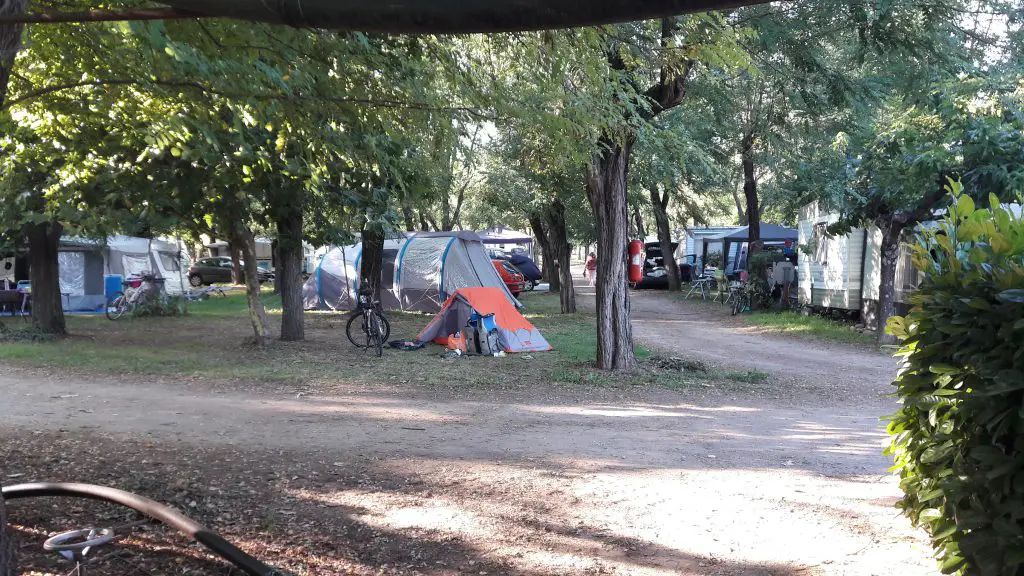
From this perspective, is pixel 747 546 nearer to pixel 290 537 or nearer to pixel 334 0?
pixel 290 537

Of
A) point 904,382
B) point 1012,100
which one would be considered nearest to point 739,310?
point 1012,100

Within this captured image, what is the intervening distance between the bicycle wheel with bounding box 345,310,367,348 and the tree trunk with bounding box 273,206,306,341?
1.04 m

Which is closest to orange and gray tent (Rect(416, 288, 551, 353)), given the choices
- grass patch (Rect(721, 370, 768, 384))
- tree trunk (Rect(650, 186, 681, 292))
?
grass patch (Rect(721, 370, 768, 384))

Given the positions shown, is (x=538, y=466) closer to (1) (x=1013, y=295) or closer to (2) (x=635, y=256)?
(1) (x=1013, y=295)

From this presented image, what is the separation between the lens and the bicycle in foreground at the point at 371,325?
44.6 ft

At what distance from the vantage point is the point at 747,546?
4.32 meters

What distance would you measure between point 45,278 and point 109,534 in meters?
14.0

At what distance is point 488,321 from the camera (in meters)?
13.6

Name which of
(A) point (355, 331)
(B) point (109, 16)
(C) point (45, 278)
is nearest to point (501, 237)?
(A) point (355, 331)

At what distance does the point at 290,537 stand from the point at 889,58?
8.85 metres

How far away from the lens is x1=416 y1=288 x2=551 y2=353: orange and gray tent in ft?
45.2

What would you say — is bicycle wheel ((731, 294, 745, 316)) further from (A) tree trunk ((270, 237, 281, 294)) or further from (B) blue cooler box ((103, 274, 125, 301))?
(B) blue cooler box ((103, 274, 125, 301))

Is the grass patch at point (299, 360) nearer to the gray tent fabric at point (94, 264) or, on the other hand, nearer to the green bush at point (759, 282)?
the gray tent fabric at point (94, 264)

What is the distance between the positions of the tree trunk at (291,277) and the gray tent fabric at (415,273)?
5496 millimetres
